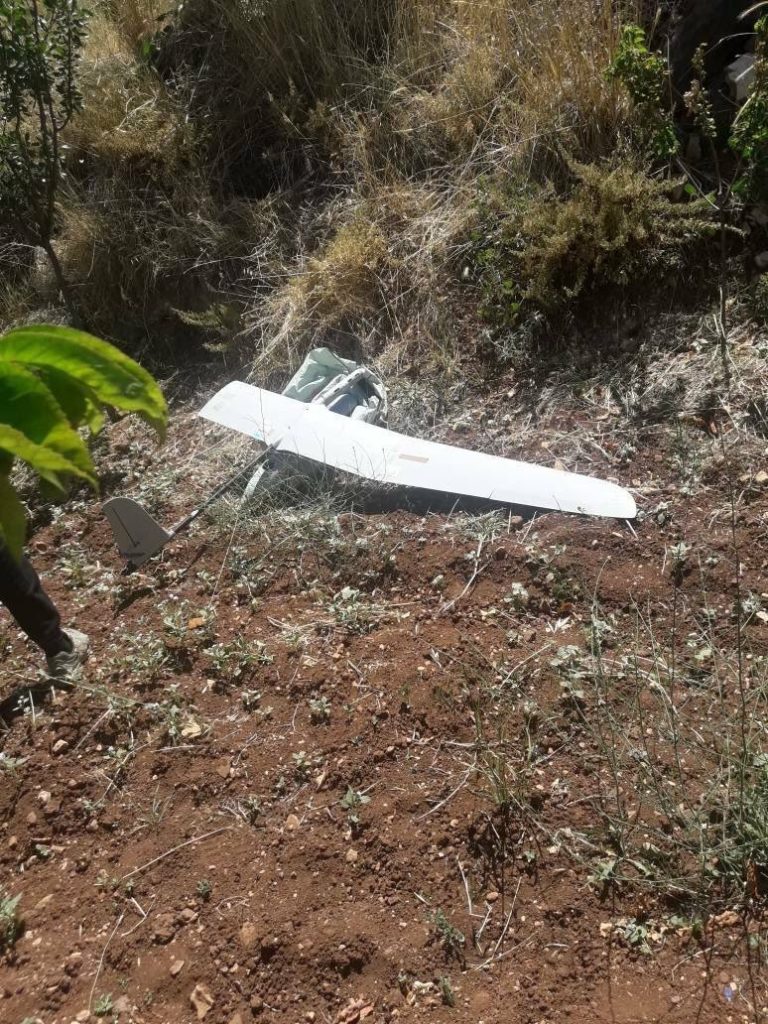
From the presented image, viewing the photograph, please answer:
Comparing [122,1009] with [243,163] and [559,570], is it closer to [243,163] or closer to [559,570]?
[559,570]

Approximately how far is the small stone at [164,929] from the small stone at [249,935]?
0.61ft

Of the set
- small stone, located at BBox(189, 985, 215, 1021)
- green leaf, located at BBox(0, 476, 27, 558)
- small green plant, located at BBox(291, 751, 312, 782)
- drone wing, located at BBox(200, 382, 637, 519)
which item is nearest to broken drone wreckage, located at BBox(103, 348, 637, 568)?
drone wing, located at BBox(200, 382, 637, 519)

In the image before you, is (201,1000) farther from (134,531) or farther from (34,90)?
(34,90)

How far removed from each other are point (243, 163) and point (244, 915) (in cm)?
399

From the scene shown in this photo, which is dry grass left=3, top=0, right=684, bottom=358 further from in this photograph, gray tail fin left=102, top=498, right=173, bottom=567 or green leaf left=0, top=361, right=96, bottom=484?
green leaf left=0, top=361, right=96, bottom=484

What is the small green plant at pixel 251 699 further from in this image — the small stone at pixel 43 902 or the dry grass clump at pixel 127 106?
the dry grass clump at pixel 127 106

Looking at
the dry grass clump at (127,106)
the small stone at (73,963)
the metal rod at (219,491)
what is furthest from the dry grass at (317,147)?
the small stone at (73,963)

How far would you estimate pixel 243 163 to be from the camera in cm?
458

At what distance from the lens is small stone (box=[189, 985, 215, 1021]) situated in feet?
5.95

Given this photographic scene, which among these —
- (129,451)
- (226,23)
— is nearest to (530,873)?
(129,451)

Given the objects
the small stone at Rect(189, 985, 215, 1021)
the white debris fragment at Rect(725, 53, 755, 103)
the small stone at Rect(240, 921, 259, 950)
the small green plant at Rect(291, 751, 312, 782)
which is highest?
the white debris fragment at Rect(725, 53, 755, 103)

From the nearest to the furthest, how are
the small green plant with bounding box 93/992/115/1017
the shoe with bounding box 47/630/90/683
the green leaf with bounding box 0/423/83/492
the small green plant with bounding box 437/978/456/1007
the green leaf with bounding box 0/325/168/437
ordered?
the green leaf with bounding box 0/423/83/492 → the green leaf with bounding box 0/325/168/437 → the small green plant with bounding box 437/978/456/1007 → the small green plant with bounding box 93/992/115/1017 → the shoe with bounding box 47/630/90/683

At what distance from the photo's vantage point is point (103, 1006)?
1.85 meters

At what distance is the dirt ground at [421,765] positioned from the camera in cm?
177
